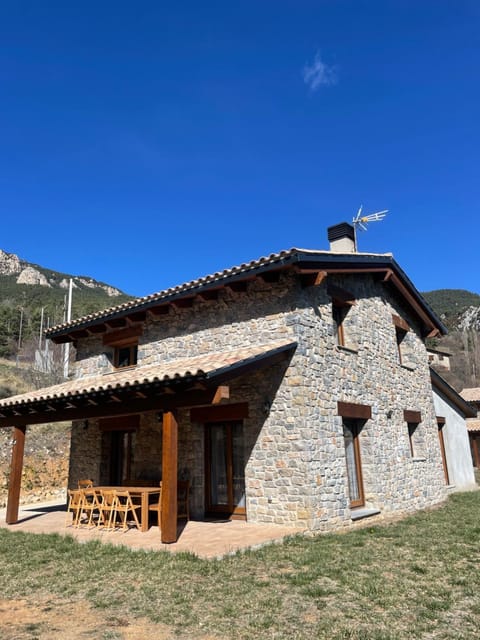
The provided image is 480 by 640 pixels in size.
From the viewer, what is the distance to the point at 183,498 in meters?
9.80

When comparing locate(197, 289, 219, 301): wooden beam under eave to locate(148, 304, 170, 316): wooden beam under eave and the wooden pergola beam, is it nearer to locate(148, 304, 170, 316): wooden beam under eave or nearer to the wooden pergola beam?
locate(148, 304, 170, 316): wooden beam under eave

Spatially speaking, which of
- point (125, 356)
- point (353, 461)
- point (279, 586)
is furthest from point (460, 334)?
point (279, 586)

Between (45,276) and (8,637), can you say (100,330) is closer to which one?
(8,637)

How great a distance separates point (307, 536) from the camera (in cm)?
795

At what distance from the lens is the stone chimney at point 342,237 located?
521 inches

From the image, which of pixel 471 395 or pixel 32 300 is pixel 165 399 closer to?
pixel 471 395

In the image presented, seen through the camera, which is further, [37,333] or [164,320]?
[37,333]

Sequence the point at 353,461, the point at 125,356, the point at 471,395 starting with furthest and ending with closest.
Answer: the point at 471,395 → the point at 125,356 → the point at 353,461

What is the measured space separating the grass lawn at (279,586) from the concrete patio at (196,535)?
29cm

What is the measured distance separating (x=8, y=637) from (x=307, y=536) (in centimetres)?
525

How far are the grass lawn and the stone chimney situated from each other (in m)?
7.96

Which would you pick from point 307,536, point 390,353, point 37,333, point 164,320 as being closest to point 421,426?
point 390,353

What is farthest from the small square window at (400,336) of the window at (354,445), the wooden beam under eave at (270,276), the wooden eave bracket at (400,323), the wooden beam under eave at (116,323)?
the wooden beam under eave at (116,323)

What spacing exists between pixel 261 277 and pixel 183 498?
5.03 m
